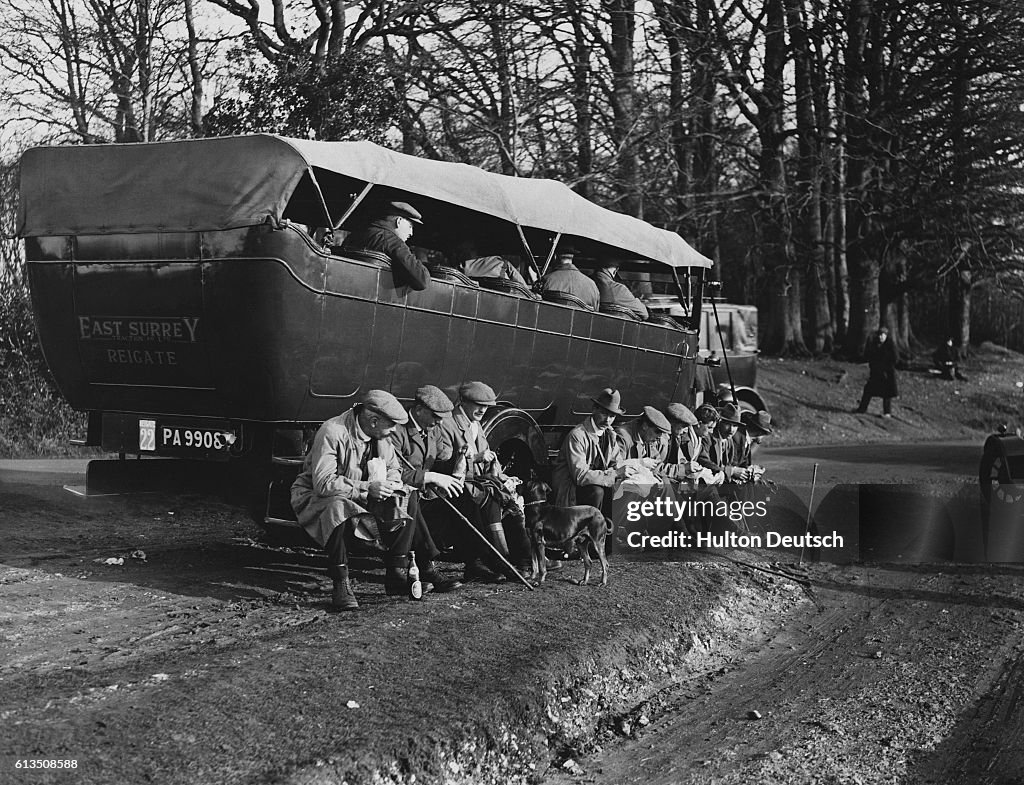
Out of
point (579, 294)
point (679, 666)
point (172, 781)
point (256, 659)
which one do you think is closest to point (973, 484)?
point (579, 294)

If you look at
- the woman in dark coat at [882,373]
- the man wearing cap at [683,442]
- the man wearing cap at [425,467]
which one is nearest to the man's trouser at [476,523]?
the man wearing cap at [425,467]

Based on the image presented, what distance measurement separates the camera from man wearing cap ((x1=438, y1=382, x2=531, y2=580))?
806 cm

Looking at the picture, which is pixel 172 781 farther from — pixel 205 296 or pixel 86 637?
pixel 205 296

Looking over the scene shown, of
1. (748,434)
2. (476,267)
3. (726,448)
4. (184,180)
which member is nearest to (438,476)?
(184,180)

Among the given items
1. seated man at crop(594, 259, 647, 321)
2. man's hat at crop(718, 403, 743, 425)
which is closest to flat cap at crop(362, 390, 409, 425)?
seated man at crop(594, 259, 647, 321)

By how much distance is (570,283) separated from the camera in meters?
10.6

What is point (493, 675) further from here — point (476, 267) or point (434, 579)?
point (476, 267)

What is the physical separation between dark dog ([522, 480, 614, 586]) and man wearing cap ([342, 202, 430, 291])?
1784 mm

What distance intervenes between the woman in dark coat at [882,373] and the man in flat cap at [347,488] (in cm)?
1716

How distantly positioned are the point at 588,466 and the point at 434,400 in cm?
175

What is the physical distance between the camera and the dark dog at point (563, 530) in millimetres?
8133

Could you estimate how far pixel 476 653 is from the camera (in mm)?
6160

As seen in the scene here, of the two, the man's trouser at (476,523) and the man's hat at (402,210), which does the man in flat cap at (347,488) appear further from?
the man's hat at (402,210)

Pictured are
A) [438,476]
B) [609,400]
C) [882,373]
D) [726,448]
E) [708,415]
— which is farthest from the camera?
[882,373]
